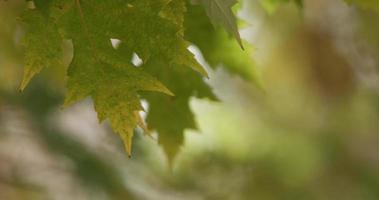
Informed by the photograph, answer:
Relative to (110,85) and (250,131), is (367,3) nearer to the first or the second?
(110,85)

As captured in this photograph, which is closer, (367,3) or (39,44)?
(39,44)

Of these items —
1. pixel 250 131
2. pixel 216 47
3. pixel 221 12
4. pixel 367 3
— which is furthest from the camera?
pixel 250 131

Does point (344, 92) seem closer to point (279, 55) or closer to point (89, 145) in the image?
point (279, 55)

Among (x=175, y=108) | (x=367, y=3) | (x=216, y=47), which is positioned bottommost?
(x=175, y=108)

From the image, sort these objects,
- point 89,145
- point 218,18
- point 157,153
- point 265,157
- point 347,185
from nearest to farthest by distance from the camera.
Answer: point 218,18
point 89,145
point 157,153
point 265,157
point 347,185

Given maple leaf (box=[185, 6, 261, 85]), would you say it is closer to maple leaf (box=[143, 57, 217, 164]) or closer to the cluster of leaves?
maple leaf (box=[143, 57, 217, 164])

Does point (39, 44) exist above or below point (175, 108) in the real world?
below

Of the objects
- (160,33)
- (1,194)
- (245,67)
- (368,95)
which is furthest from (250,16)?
(160,33)

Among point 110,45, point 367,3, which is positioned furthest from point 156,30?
point 367,3
